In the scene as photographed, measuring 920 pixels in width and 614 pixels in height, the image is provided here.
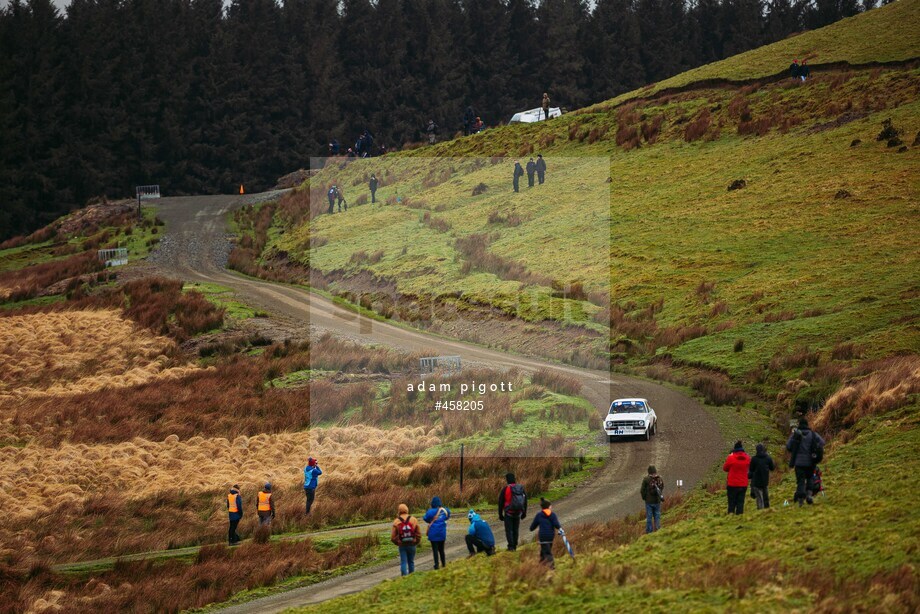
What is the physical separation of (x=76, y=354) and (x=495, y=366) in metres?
19.6

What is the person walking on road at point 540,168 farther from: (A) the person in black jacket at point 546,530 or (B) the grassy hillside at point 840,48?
(A) the person in black jacket at point 546,530

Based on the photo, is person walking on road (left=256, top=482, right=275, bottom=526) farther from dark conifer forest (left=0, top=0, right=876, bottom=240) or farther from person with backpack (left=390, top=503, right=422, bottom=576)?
dark conifer forest (left=0, top=0, right=876, bottom=240)

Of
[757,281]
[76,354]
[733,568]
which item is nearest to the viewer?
[733,568]

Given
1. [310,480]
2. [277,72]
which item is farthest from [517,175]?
[277,72]

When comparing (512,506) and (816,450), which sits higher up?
(816,450)

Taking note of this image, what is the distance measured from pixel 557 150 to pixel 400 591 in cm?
6136

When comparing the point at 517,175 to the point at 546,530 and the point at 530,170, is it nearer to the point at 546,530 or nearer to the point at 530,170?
the point at 530,170

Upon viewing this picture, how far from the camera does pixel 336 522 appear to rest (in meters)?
30.9

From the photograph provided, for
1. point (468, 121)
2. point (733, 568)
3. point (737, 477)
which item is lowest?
point (733, 568)

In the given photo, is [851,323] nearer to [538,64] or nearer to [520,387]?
[520,387]

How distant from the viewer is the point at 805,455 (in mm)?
21500

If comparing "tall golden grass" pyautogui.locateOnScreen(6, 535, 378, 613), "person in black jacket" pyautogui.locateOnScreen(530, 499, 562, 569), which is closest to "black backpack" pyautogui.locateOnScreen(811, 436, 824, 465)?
"person in black jacket" pyautogui.locateOnScreen(530, 499, 562, 569)

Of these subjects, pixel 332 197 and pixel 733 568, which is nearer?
pixel 733 568

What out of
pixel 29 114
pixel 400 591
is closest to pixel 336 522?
pixel 400 591
